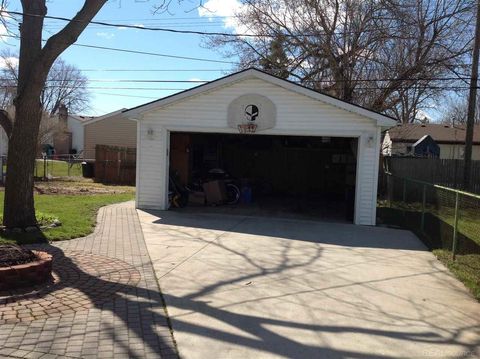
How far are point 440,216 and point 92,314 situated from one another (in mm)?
8081

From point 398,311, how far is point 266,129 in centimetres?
860

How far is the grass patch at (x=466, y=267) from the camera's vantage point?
7105 millimetres

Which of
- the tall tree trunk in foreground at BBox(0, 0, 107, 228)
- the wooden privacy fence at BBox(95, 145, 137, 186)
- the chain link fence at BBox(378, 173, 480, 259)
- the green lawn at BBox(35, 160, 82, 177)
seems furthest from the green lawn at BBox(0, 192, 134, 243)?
the green lawn at BBox(35, 160, 82, 177)

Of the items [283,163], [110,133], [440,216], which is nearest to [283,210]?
[440,216]

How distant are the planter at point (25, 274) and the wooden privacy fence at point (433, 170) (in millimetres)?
17094

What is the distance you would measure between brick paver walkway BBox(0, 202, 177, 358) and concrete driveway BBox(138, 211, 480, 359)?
0.25 m

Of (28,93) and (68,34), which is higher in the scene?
(68,34)

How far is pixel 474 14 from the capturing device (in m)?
21.0

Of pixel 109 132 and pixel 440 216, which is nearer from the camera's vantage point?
pixel 440 216

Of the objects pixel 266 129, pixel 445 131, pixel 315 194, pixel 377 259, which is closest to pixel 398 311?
pixel 377 259

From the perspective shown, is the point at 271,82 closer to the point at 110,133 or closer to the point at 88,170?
the point at 88,170

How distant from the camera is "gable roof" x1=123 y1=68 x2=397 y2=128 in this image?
13.0 meters

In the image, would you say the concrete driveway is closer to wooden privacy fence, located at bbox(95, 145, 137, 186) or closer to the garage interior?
the garage interior

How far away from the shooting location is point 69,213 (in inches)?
487
